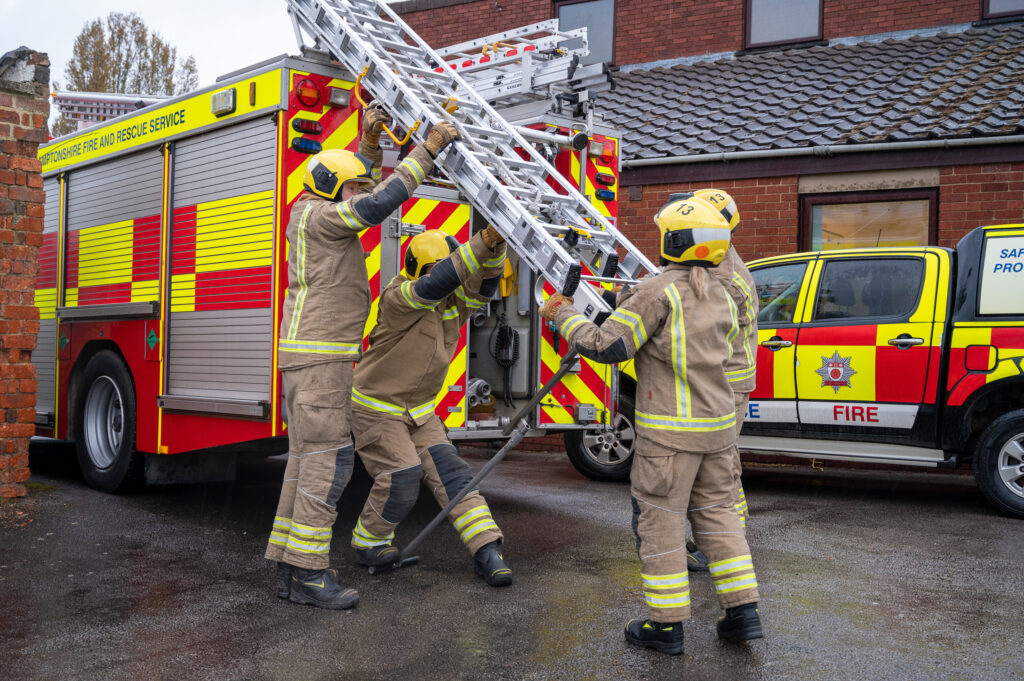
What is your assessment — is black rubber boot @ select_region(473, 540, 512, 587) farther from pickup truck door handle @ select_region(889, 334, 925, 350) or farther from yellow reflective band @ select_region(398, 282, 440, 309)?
pickup truck door handle @ select_region(889, 334, 925, 350)

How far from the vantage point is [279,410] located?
19.0 feet

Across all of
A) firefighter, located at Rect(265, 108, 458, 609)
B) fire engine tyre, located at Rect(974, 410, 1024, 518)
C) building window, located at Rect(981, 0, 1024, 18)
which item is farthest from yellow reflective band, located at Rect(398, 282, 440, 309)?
building window, located at Rect(981, 0, 1024, 18)

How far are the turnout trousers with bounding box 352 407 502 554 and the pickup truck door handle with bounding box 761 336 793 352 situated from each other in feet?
11.3

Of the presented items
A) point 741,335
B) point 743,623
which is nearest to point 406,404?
point 741,335

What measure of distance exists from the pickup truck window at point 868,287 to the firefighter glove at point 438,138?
390 centimetres

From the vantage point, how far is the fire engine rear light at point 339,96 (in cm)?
593

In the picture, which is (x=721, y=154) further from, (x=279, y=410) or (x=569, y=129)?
(x=279, y=410)

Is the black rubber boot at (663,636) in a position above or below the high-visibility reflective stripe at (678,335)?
below

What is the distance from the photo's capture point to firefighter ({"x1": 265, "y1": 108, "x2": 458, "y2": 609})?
468 cm

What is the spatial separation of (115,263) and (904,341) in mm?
5594

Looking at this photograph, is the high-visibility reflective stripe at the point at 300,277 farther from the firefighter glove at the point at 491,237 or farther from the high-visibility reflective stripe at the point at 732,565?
the high-visibility reflective stripe at the point at 732,565

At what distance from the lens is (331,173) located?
4832mm

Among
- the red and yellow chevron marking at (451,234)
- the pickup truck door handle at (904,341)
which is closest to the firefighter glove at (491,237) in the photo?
the red and yellow chevron marking at (451,234)

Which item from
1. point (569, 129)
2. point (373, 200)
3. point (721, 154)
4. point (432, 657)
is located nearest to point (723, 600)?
point (432, 657)
